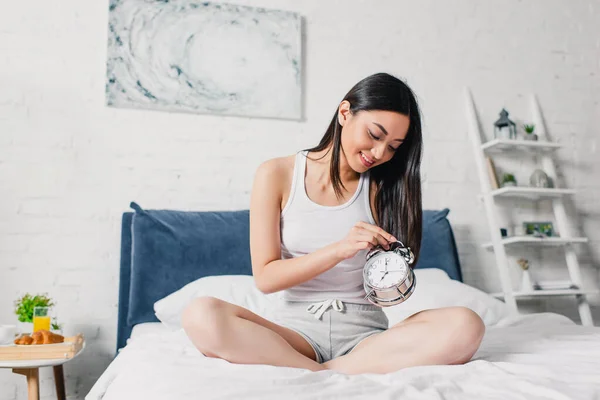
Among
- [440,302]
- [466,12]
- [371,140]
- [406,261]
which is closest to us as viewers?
[406,261]

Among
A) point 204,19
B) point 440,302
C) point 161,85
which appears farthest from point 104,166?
point 440,302

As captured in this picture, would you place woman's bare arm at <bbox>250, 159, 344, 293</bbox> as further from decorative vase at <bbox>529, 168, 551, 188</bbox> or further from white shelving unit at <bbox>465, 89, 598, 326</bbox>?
decorative vase at <bbox>529, 168, 551, 188</bbox>

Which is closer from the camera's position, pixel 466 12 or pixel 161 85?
pixel 161 85

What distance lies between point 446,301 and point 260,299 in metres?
0.72

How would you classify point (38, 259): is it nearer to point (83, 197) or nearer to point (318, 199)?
point (83, 197)

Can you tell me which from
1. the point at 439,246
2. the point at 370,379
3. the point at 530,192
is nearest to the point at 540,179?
the point at 530,192

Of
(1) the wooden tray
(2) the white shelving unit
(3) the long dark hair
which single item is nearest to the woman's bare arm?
(3) the long dark hair

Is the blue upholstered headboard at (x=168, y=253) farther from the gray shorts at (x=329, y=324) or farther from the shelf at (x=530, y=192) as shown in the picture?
the shelf at (x=530, y=192)

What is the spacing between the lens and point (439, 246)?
9.36 ft

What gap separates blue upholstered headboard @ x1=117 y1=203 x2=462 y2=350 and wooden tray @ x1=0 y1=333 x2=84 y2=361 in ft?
1.14

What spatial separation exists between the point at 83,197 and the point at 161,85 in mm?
628

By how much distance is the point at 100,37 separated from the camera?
282 centimetres

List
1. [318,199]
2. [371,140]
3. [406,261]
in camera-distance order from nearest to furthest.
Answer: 1. [406,261]
2. [371,140]
3. [318,199]

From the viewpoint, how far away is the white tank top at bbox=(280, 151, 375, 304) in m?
1.63
